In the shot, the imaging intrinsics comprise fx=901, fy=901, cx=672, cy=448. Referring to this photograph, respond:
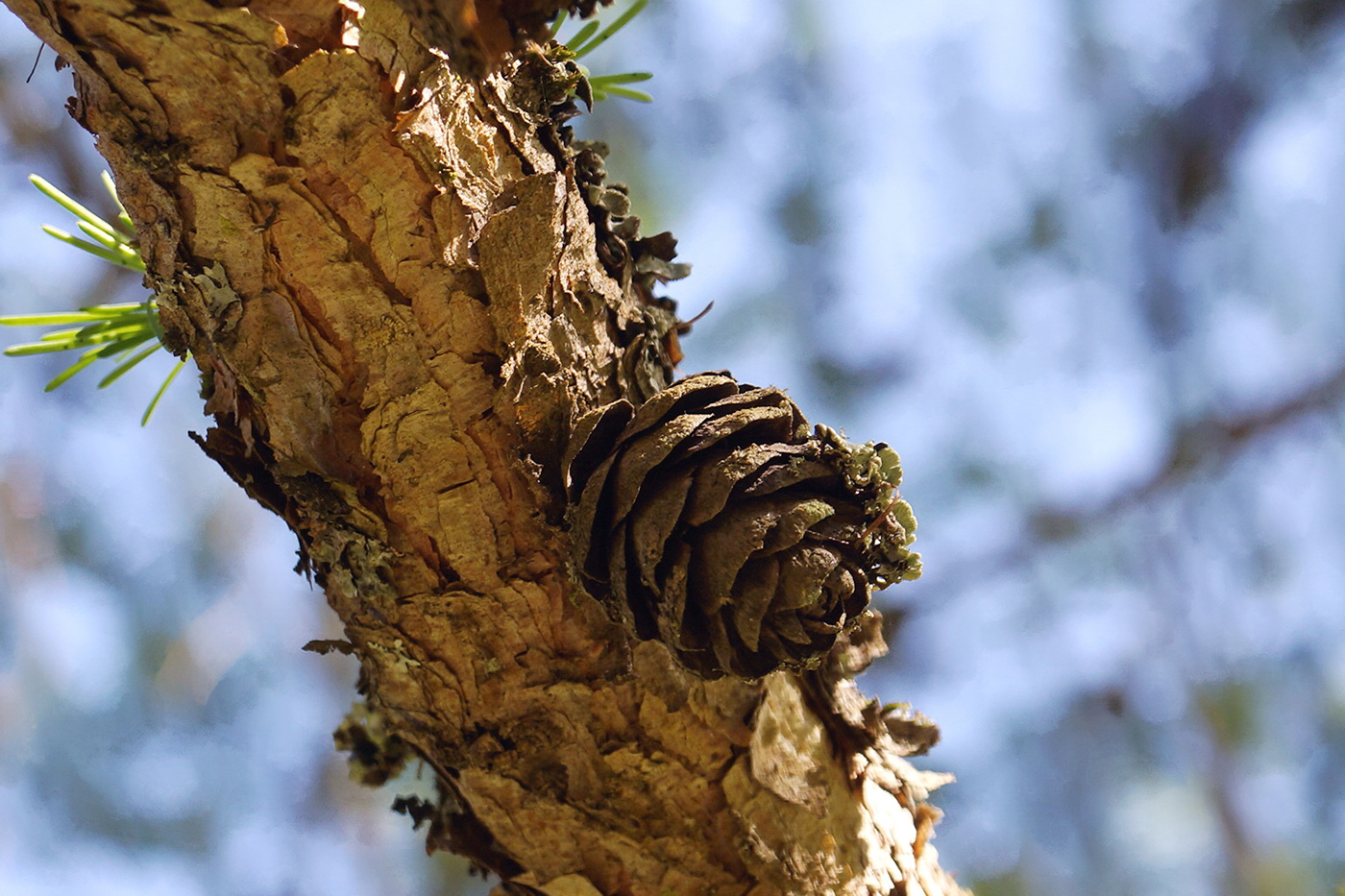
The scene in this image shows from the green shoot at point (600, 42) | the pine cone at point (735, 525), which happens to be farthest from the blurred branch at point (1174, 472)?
the pine cone at point (735, 525)

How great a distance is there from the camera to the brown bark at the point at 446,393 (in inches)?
21.4

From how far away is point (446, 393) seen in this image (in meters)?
0.59

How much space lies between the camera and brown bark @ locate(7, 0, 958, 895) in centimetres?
54

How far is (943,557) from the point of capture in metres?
2.42

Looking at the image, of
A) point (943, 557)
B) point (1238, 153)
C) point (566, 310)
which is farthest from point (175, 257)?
point (1238, 153)

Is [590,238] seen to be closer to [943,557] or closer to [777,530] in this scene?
[777,530]

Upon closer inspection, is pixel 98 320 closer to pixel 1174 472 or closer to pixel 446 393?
pixel 446 393

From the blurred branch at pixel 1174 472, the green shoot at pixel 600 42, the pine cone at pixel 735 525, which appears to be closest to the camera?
the pine cone at pixel 735 525

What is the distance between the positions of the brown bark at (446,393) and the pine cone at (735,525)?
0.19 feet

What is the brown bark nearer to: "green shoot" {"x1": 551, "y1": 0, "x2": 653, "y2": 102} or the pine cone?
the pine cone

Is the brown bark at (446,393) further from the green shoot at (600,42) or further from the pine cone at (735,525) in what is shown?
the green shoot at (600,42)

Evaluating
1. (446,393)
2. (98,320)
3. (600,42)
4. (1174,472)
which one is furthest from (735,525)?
(1174,472)

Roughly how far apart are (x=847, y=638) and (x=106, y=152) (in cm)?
61

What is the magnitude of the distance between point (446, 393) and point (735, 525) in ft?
0.69
